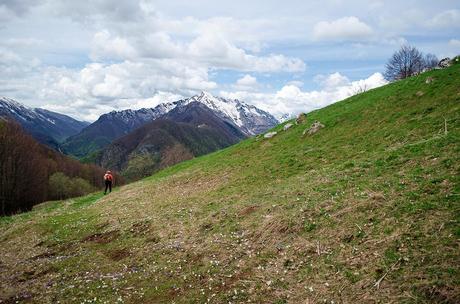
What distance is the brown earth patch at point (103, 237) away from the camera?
2498 cm

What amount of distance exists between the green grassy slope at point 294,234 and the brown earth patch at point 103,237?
0.45 feet

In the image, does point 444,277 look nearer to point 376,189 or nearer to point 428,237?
point 428,237

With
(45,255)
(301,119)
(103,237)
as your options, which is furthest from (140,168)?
(45,255)

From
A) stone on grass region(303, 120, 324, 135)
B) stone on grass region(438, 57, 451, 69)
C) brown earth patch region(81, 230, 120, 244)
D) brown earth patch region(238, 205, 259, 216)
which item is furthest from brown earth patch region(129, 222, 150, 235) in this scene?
stone on grass region(438, 57, 451, 69)

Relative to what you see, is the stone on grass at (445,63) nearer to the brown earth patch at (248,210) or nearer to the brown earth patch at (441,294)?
the brown earth patch at (248,210)

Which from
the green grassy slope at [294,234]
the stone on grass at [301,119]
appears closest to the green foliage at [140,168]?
the stone on grass at [301,119]

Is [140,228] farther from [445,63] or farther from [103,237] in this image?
[445,63]

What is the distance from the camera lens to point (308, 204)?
2006cm

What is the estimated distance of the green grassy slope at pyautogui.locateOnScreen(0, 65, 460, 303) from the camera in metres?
A: 13.0

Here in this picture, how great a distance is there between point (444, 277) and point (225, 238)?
11.5 m

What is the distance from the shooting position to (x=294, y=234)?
17.5m

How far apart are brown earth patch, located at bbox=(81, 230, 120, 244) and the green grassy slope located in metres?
0.14

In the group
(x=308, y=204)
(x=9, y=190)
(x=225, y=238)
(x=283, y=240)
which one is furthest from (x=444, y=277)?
(x=9, y=190)

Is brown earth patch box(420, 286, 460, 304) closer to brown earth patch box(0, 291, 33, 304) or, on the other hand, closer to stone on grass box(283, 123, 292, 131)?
brown earth patch box(0, 291, 33, 304)
